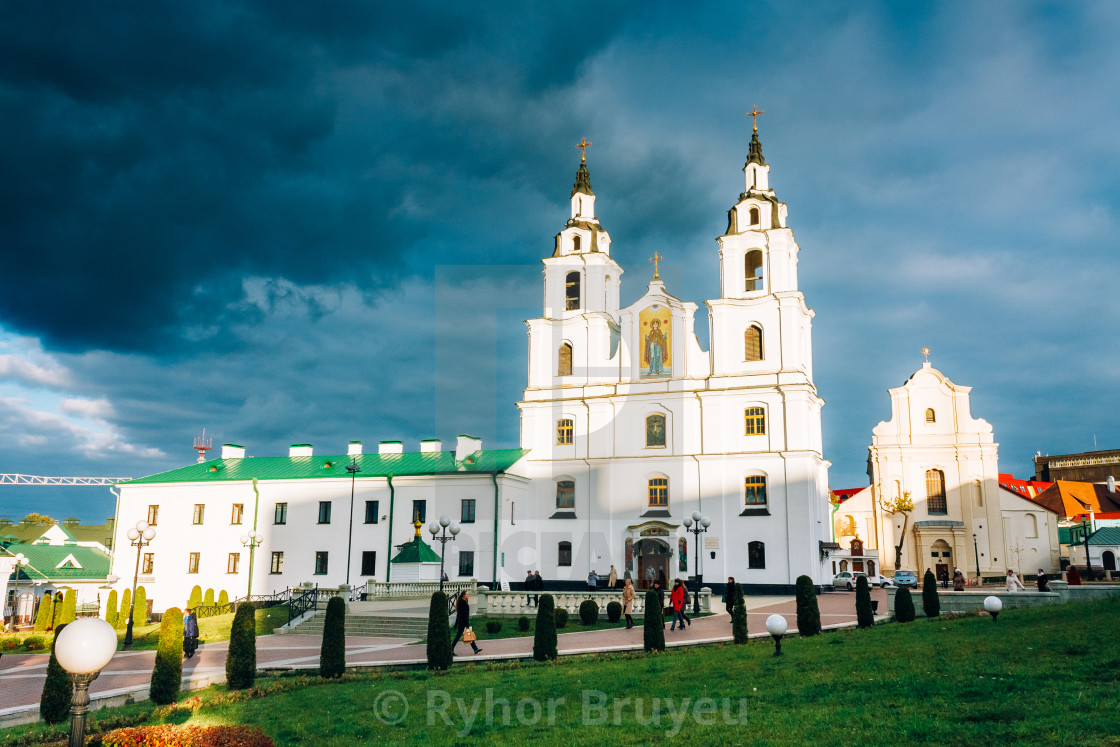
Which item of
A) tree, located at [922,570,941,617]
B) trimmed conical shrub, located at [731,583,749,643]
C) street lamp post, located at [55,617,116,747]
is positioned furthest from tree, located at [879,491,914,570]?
street lamp post, located at [55,617,116,747]

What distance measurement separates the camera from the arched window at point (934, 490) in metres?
53.4

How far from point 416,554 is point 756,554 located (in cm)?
1677

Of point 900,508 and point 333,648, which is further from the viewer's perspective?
point 900,508

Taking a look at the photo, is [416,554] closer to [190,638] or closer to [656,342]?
[190,638]

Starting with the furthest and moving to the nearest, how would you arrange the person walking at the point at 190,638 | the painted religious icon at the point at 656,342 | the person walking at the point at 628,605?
1. the painted religious icon at the point at 656,342
2. the person walking at the point at 628,605
3. the person walking at the point at 190,638

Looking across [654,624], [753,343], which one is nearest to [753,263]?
[753,343]

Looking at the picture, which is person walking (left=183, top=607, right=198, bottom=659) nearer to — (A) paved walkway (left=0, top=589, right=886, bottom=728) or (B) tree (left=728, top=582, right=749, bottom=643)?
(A) paved walkway (left=0, top=589, right=886, bottom=728)

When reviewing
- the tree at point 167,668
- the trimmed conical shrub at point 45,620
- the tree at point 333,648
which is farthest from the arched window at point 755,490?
the tree at point 167,668

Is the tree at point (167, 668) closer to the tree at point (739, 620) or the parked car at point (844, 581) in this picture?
the tree at point (739, 620)

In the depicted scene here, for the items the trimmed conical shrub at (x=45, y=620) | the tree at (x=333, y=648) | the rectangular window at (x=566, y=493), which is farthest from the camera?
the rectangular window at (x=566, y=493)

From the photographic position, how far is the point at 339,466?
157 ft

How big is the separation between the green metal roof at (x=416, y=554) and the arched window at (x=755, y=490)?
15.9 metres

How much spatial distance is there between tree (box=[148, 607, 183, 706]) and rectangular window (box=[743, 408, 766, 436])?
106ft

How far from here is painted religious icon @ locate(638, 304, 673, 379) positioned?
4506 cm
